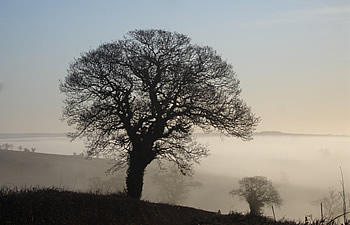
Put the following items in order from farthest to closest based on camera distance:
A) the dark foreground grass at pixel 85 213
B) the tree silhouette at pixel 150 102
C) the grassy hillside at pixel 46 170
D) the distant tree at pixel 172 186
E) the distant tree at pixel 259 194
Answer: the grassy hillside at pixel 46 170
the distant tree at pixel 172 186
the distant tree at pixel 259 194
the tree silhouette at pixel 150 102
the dark foreground grass at pixel 85 213

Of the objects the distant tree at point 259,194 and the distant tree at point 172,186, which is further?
the distant tree at point 172,186

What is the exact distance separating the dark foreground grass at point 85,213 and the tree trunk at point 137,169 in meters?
5.46

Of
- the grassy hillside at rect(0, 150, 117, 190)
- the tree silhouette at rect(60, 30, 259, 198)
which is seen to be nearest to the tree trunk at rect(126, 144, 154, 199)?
the tree silhouette at rect(60, 30, 259, 198)

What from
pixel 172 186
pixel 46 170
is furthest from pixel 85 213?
pixel 46 170

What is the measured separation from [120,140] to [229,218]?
9497 mm

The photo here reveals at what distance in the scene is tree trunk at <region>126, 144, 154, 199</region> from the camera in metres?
22.2

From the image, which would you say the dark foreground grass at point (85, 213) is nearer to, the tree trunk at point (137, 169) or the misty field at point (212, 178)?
the tree trunk at point (137, 169)

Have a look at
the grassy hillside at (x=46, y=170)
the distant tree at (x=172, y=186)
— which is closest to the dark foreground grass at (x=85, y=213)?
the distant tree at (x=172, y=186)

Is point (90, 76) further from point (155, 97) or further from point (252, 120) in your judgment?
point (252, 120)

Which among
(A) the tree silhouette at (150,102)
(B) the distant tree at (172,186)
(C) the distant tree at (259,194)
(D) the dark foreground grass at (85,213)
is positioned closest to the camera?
(D) the dark foreground grass at (85,213)

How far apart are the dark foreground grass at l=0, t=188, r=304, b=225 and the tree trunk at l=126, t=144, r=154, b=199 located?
5.46 metres

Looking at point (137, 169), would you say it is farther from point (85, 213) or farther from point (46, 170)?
point (46, 170)

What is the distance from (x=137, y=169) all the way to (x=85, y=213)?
9131mm

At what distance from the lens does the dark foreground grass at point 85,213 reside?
12125mm
